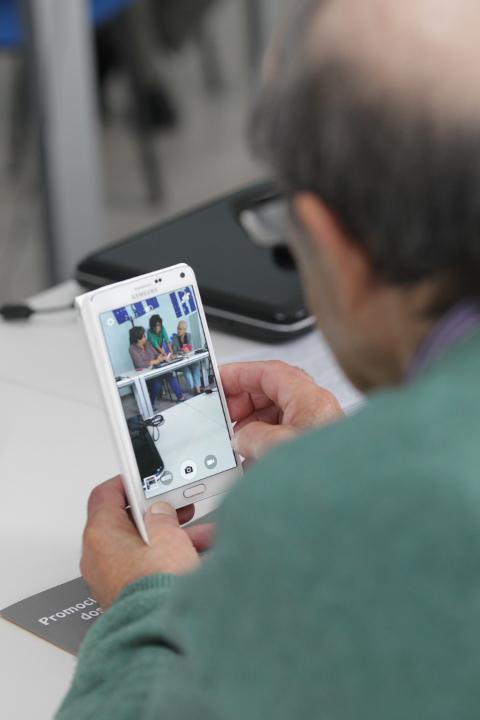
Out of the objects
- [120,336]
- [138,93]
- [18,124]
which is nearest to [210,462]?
[120,336]

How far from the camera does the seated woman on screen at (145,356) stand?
2.76 ft

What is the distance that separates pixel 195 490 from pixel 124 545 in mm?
121

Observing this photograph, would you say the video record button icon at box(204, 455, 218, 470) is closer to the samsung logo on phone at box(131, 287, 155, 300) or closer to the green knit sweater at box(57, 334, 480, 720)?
the samsung logo on phone at box(131, 287, 155, 300)

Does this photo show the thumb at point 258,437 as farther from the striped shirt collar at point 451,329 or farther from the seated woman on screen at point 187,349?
the striped shirt collar at point 451,329

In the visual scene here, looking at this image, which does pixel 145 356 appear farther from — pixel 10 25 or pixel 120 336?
pixel 10 25

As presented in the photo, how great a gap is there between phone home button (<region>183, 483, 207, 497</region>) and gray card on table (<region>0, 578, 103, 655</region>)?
0.10m

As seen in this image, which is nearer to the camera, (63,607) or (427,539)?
(427,539)

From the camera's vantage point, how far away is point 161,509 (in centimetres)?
84

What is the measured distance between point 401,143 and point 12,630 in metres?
0.52

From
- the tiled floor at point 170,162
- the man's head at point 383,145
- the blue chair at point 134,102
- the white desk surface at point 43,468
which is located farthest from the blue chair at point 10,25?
the man's head at point 383,145

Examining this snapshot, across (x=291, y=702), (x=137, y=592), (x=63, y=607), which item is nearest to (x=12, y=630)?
(x=63, y=607)

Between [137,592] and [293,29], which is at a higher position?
[293,29]

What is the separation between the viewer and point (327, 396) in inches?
35.6

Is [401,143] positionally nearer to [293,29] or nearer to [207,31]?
[293,29]
